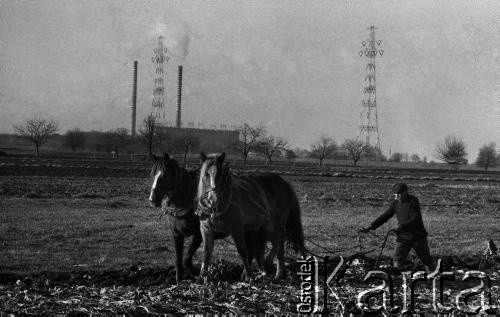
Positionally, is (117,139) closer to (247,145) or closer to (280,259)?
(247,145)

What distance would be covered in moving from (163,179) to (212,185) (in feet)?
2.62

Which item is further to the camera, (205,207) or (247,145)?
(247,145)

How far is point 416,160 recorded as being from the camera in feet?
445

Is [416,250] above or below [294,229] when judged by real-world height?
below

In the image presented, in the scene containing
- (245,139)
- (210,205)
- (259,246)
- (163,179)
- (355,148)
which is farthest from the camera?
(355,148)

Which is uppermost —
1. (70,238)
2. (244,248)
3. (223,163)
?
(223,163)

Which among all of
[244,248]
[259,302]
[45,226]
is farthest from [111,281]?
[45,226]

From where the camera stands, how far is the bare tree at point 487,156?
96.8m

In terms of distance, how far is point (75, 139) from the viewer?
3187 inches

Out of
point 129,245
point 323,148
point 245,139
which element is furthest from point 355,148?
point 129,245

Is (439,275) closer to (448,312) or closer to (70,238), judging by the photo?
(448,312)

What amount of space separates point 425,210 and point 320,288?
571 inches

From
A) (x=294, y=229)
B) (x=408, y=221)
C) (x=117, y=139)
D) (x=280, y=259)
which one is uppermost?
(x=117, y=139)

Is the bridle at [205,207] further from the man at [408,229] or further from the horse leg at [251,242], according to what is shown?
the man at [408,229]
